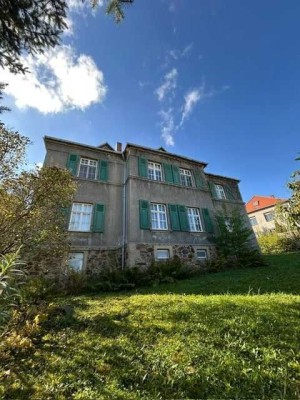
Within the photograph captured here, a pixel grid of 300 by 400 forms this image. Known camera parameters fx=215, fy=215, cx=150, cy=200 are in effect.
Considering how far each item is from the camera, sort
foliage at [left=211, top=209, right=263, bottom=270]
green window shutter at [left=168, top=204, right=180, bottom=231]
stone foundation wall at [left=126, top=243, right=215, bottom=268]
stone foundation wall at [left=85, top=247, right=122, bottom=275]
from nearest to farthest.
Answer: stone foundation wall at [left=85, top=247, right=122, bottom=275]
stone foundation wall at [left=126, top=243, right=215, bottom=268]
foliage at [left=211, top=209, right=263, bottom=270]
green window shutter at [left=168, top=204, right=180, bottom=231]

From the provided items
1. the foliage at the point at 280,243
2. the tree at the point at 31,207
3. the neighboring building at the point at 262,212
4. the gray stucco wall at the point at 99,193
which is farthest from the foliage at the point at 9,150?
the neighboring building at the point at 262,212

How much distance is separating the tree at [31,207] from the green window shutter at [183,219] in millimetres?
7572

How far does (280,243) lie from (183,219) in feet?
39.2

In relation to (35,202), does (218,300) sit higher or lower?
lower

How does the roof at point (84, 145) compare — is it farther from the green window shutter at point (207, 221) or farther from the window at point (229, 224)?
the window at point (229, 224)

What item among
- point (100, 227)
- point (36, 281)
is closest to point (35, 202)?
point (36, 281)

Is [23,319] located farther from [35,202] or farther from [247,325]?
[247,325]

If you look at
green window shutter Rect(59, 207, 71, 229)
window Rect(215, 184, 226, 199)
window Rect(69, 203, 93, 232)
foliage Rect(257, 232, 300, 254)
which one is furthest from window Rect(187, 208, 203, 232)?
foliage Rect(257, 232, 300, 254)

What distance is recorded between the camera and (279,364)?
303 cm

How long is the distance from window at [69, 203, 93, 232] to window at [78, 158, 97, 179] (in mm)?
2043

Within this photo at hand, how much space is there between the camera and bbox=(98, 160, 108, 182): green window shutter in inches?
535

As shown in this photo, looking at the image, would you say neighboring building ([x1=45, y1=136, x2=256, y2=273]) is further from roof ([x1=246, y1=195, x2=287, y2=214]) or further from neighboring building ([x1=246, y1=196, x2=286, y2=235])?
roof ([x1=246, y1=195, x2=287, y2=214])

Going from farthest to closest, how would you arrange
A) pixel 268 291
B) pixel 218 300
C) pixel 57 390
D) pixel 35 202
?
1. pixel 35 202
2. pixel 268 291
3. pixel 218 300
4. pixel 57 390

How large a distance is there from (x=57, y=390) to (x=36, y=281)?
19.5 feet
